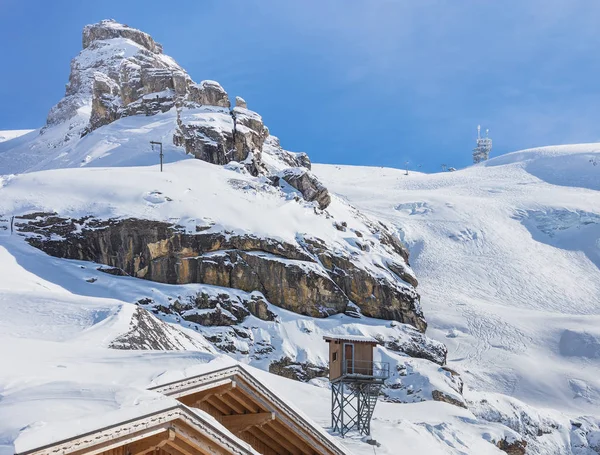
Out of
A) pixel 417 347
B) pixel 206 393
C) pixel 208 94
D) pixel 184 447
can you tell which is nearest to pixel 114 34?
pixel 208 94

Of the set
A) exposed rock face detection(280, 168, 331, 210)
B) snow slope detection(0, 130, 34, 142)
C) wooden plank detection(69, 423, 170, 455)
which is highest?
snow slope detection(0, 130, 34, 142)

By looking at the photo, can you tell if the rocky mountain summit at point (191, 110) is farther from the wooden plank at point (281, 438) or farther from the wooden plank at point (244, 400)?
the wooden plank at point (244, 400)

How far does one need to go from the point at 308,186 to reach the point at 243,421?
206 feet

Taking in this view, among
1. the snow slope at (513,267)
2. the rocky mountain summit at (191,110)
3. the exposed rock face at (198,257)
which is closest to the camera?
the exposed rock face at (198,257)

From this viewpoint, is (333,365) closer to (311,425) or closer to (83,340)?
(83,340)

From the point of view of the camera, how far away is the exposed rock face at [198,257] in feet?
184

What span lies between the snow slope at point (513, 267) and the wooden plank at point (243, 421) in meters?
53.0

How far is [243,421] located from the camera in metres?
10.8

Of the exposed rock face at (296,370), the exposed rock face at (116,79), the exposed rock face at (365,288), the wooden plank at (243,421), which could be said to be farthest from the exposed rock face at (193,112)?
the wooden plank at (243,421)

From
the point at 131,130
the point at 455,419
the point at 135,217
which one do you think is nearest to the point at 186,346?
the point at 455,419

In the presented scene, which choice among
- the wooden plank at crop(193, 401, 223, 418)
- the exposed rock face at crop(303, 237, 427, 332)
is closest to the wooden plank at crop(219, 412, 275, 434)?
the wooden plank at crop(193, 401, 223, 418)

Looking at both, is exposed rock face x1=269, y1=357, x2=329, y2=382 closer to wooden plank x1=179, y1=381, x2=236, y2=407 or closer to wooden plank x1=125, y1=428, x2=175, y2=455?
wooden plank x1=179, y1=381, x2=236, y2=407

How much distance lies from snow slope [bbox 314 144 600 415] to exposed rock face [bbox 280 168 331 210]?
16.4 metres

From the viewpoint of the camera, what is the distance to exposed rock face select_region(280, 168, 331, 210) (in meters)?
72.5
